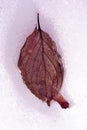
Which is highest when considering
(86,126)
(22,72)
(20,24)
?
(20,24)

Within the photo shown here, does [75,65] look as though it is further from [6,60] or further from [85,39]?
[6,60]

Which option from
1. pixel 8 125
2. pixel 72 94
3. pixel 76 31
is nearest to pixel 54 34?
pixel 76 31

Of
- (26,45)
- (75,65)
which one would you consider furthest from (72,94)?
(26,45)

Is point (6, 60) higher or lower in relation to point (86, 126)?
higher
